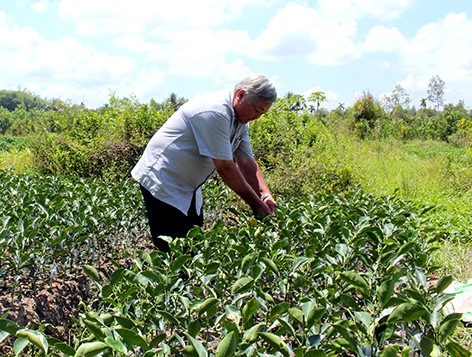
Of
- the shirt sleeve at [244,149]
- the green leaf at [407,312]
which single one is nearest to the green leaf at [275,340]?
the green leaf at [407,312]

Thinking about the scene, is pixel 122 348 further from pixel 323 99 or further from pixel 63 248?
pixel 323 99

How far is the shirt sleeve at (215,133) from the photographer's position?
3219 millimetres

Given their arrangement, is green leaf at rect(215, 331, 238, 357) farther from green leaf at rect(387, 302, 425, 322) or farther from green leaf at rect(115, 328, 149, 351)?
green leaf at rect(387, 302, 425, 322)

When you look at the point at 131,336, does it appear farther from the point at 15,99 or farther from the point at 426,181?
the point at 15,99

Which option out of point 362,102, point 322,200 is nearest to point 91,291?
point 322,200

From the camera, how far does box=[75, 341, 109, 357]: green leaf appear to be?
4.42 ft

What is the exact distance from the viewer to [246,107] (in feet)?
10.8

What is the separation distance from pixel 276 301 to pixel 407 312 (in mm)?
655

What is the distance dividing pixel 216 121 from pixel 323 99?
7626 millimetres

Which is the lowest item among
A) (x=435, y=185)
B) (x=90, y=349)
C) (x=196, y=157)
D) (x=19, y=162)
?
(x=435, y=185)

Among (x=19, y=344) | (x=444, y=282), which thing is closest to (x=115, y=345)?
(x=19, y=344)

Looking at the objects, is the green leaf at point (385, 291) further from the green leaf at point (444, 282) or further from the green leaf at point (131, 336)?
the green leaf at point (131, 336)

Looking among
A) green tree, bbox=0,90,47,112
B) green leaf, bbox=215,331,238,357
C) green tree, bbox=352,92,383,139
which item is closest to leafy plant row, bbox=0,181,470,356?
green leaf, bbox=215,331,238,357

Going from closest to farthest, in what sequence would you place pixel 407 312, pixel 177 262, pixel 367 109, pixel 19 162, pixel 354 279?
1. pixel 407 312
2. pixel 354 279
3. pixel 177 262
4. pixel 19 162
5. pixel 367 109
